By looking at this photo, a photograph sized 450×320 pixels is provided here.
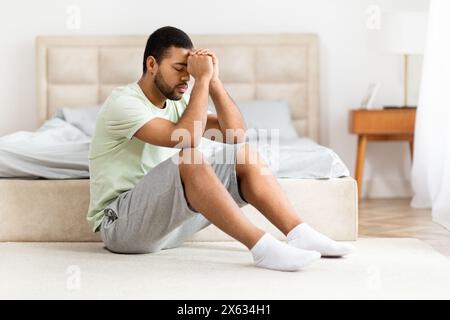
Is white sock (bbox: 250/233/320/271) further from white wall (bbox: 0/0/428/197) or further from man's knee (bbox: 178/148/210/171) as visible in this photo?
white wall (bbox: 0/0/428/197)

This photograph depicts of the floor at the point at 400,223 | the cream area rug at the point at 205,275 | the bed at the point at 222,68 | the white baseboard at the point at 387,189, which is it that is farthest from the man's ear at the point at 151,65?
the white baseboard at the point at 387,189

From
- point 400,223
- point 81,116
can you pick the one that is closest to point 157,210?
point 400,223

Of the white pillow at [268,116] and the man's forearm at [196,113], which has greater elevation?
the man's forearm at [196,113]

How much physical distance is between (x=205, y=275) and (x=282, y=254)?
0.27 metres

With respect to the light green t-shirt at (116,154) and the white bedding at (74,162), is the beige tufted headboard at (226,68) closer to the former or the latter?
the white bedding at (74,162)

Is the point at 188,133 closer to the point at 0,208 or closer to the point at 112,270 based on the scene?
the point at 112,270

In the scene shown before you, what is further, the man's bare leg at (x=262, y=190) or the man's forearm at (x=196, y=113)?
the man's bare leg at (x=262, y=190)

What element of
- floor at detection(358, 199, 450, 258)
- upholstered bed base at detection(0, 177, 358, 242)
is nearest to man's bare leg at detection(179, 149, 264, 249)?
upholstered bed base at detection(0, 177, 358, 242)

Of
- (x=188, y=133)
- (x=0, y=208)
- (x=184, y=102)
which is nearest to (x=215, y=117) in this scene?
(x=184, y=102)

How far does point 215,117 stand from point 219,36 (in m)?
2.23

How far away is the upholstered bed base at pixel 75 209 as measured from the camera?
142 inches

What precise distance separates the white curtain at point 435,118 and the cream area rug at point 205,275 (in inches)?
38.9

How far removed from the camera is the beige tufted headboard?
5445mm

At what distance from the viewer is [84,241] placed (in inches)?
143
